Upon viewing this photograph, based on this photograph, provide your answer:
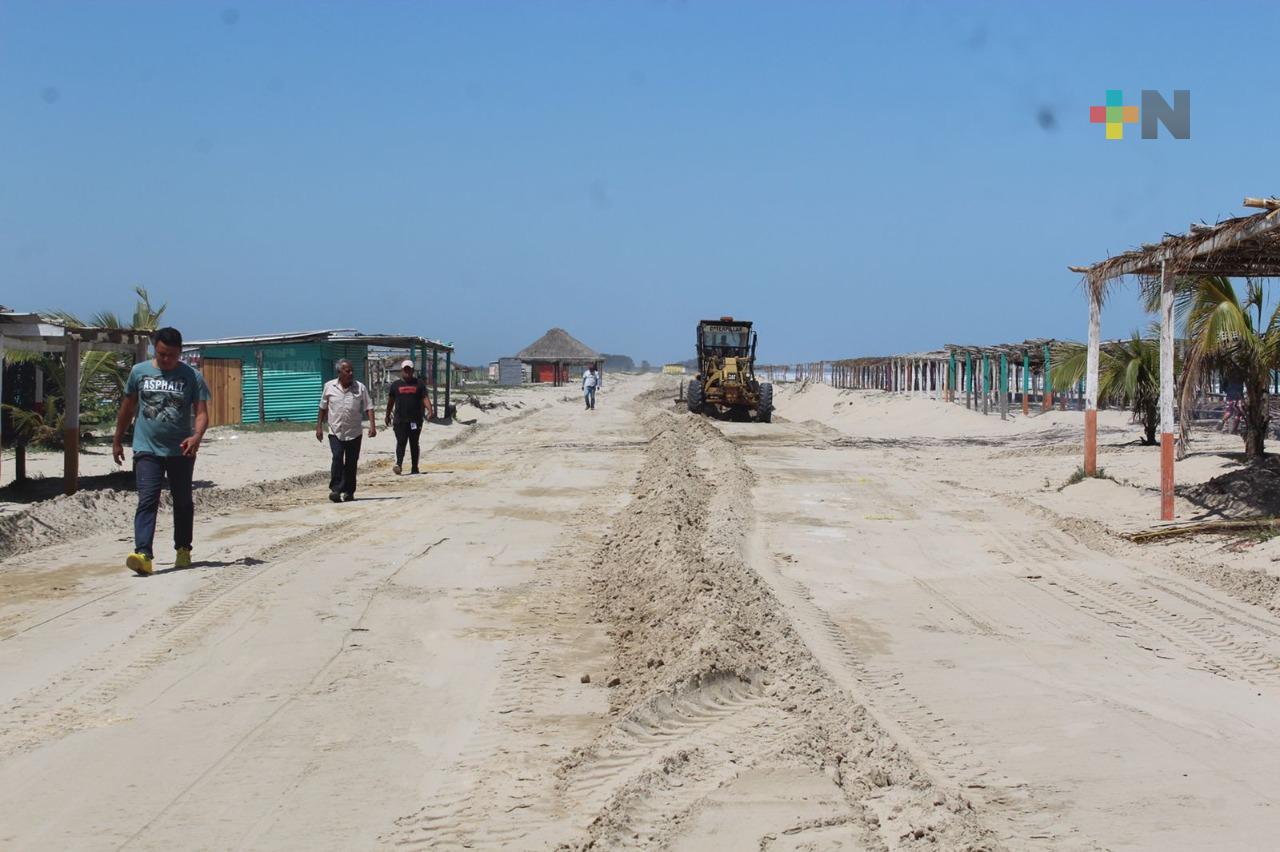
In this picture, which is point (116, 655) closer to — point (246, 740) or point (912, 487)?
point (246, 740)

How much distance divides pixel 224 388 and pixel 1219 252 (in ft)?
70.9

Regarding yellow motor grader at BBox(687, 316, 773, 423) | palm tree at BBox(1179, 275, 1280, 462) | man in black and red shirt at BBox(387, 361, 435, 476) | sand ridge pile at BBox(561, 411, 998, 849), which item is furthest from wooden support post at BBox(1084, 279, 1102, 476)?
yellow motor grader at BBox(687, 316, 773, 423)

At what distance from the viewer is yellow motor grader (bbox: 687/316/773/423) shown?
32.8m

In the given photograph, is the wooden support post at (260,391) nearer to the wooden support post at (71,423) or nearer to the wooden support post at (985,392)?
the wooden support post at (71,423)

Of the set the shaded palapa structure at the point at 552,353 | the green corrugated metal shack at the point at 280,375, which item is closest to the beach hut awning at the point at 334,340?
the green corrugated metal shack at the point at 280,375

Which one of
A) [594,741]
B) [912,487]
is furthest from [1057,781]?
[912,487]

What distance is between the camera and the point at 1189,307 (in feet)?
44.0

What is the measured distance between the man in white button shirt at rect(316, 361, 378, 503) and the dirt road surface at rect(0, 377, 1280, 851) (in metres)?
2.59

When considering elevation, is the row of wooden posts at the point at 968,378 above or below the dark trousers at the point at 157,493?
above

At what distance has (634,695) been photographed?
554 cm

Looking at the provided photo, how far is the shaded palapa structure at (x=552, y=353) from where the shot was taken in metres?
94.2

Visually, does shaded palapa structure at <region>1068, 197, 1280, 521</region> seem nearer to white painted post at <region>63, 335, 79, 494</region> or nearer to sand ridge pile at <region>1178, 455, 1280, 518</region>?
sand ridge pile at <region>1178, 455, 1280, 518</region>

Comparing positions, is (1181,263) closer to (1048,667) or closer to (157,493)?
(1048,667)

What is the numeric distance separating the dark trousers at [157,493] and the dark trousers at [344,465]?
14.6 feet
